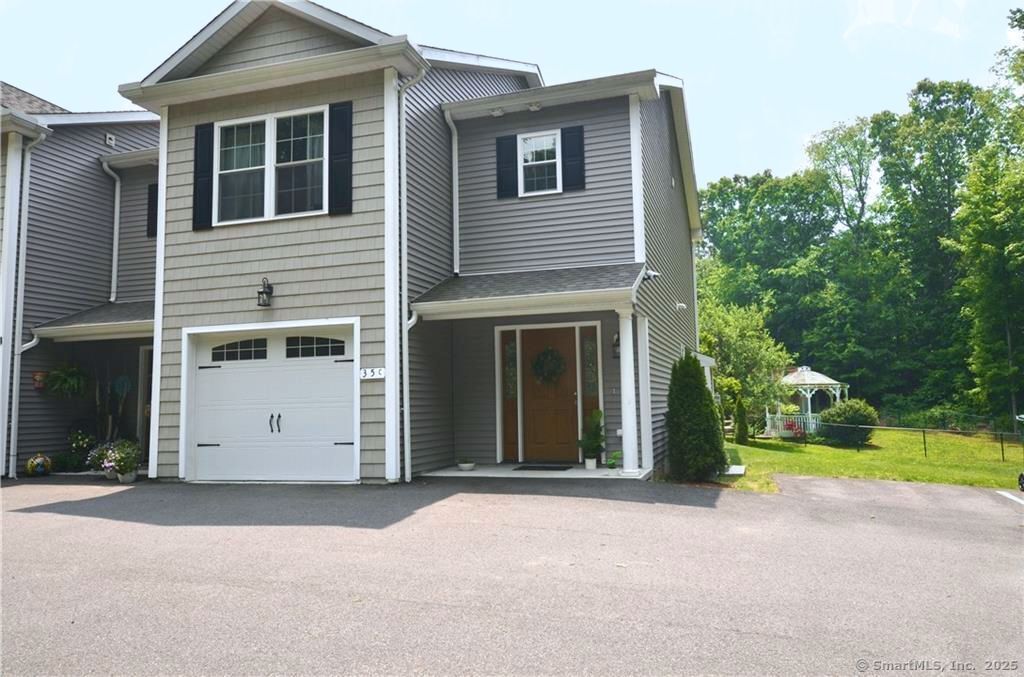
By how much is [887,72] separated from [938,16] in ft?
84.6

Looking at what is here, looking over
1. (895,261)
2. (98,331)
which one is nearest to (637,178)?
(98,331)

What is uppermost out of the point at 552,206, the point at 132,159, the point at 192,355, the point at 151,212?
the point at 132,159

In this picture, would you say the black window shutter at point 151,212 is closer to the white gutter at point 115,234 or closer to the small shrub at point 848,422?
the white gutter at point 115,234

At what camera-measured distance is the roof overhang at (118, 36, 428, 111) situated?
8.74 meters

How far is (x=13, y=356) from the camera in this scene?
432 inches

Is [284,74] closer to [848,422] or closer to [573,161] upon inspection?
[573,161]

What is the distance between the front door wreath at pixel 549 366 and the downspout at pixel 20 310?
27.2 feet

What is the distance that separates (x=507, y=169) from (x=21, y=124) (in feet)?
26.0

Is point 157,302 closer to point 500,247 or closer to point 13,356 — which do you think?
point 13,356

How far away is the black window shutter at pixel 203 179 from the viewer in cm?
958

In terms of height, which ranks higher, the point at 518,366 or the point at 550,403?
the point at 518,366

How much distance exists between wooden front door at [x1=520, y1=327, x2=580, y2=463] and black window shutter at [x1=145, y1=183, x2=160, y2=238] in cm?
734

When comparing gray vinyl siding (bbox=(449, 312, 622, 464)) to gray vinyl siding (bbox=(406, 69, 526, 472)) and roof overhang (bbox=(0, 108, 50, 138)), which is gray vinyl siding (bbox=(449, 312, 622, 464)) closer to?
gray vinyl siding (bbox=(406, 69, 526, 472))

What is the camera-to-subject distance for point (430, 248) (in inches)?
395
